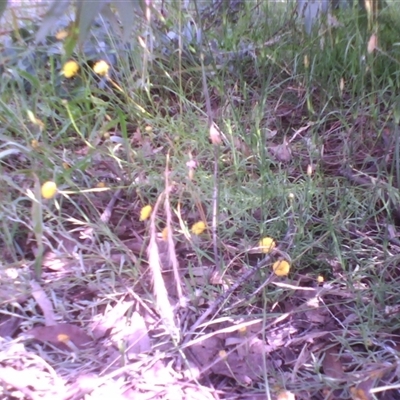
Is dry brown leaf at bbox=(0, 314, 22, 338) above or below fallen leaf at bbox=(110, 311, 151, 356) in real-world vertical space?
above

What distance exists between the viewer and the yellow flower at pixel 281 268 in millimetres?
1229

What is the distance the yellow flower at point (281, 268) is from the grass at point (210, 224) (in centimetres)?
3

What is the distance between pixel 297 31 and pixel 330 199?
652 mm

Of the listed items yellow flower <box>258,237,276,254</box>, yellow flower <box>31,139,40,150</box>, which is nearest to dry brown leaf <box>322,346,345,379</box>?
yellow flower <box>258,237,276,254</box>

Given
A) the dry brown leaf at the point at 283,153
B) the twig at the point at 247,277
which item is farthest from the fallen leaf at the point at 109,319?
the dry brown leaf at the point at 283,153

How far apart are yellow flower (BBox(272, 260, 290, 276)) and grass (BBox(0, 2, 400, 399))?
0.03 meters

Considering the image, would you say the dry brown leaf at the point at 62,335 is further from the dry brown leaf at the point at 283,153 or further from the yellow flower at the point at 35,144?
the dry brown leaf at the point at 283,153

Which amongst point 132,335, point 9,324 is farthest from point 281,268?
point 9,324

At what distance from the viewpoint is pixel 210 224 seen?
1.47m

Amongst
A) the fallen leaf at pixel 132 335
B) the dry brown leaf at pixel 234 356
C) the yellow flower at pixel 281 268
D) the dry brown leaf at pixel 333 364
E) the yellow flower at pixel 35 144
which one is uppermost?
the yellow flower at pixel 35 144

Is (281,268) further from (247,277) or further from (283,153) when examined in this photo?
(283,153)

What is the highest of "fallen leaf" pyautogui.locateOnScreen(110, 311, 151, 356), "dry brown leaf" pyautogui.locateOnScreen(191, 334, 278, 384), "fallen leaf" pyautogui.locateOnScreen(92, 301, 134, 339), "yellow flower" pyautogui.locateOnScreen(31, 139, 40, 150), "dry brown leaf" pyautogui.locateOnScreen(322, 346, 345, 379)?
"yellow flower" pyautogui.locateOnScreen(31, 139, 40, 150)

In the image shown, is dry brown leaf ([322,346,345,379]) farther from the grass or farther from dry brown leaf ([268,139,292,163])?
dry brown leaf ([268,139,292,163])

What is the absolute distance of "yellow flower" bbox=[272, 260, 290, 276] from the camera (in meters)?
1.23
